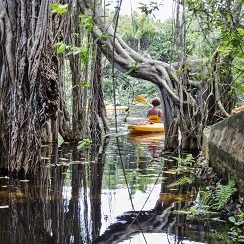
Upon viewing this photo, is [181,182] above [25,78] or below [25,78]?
below

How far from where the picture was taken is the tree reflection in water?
3.51 m

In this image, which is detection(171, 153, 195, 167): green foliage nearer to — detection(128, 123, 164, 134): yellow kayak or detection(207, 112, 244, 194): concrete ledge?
detection(207, 112, 244, 194): concrete ledge

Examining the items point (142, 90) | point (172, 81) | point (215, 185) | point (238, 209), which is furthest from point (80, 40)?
point (142, 90)

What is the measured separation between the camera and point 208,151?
5.90m

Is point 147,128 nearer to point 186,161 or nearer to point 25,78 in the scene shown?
point 186,161

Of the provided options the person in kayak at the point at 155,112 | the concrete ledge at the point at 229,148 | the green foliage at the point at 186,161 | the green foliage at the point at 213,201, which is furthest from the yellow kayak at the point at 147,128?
the green foliage at the point at 213,201

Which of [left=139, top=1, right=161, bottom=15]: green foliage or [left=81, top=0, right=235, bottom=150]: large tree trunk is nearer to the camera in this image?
[left=139, top=1, right=161, bottom=15]: green foliage

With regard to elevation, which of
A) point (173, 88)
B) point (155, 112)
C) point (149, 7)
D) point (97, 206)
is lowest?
point (97, 206)

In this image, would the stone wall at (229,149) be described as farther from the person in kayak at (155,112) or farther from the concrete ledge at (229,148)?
the person in kayak at (155,112)

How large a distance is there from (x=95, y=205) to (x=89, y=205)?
0.06 meters

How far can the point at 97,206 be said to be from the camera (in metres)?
4.32

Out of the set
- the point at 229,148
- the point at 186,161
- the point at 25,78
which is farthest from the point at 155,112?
the point at 229,148

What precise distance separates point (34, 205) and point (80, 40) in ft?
18.4

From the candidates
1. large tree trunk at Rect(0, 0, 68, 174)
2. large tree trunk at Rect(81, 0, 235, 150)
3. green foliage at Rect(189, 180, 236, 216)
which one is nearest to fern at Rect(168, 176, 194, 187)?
green foliage at Rect(189, 180, 236, 216)
